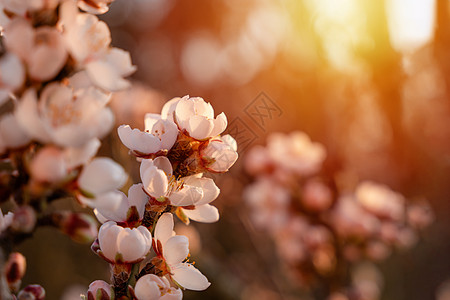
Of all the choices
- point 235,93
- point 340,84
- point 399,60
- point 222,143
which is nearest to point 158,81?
point 235,93

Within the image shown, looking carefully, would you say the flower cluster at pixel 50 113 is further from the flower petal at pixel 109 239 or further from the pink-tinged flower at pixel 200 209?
the pink-tinged flower at pixel 200 209

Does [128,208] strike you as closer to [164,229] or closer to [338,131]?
[164,229]

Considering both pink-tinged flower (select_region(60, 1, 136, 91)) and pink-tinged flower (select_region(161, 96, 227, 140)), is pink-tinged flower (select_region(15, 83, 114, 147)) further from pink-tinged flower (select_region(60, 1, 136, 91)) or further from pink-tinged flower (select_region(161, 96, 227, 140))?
pink-tinged flower (select_region(161, 96, 227, 140))

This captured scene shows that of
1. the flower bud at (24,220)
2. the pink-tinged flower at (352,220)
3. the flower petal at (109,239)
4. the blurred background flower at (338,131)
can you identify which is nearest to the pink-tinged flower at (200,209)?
the flower petal at (109,239)

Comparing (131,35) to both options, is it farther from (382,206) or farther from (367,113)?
(382,206)

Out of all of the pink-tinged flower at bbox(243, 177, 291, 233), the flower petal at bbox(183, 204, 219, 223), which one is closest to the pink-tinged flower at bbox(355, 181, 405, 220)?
the pink-tinged flower at bbox(243, 177, 291, 233)

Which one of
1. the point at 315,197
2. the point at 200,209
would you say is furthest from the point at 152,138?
the point at 315,197

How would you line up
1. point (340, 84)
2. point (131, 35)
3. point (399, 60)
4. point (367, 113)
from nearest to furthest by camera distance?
1. point (399, 60)
2. point (340, 84)
3. point (367, 113)
4. point (131, 35)
